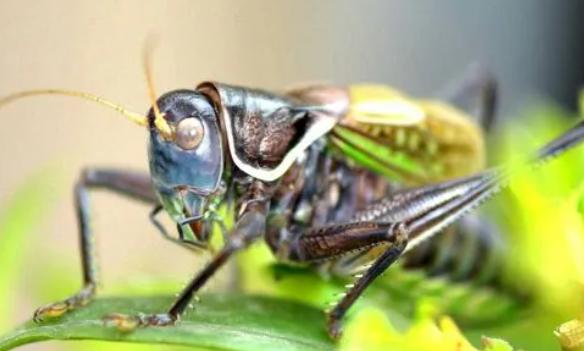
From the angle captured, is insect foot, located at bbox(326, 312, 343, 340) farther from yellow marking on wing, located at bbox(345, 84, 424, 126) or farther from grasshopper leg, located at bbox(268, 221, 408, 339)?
yellow marking on wing, located at bbox(345, 84, 424, 126)

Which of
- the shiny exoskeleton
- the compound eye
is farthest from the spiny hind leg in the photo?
the compound eye

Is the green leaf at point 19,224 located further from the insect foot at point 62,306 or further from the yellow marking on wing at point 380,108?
the yellow marking on wing at point 380,108

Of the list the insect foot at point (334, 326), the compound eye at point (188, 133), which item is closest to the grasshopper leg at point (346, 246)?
the insect foot at point (334, 326)

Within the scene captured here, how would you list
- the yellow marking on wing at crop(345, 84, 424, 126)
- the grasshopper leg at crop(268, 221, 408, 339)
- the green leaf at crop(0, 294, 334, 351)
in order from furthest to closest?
the yellow marking on wing at crop(345, 84, 424, 126) → the grasshopper leg at crop(268, 221, 408, 339) → the green leaf at crop(0, 294, 334, 351)

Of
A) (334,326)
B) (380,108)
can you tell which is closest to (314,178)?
(380,108)

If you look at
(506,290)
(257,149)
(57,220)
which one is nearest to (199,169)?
(257,149)

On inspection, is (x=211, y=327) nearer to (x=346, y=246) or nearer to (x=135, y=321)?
(x=135, y=321)

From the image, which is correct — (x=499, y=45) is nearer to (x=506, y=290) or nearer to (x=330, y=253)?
(x=506, y=290)

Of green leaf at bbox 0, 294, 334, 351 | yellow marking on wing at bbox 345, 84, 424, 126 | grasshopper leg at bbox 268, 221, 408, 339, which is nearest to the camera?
green leaf at bbox 0, 294, 334, 351
